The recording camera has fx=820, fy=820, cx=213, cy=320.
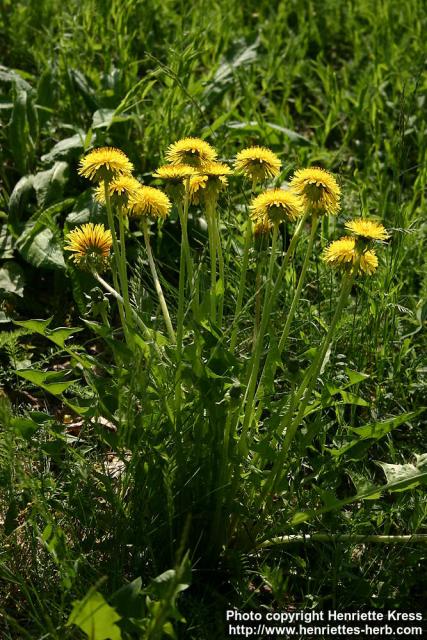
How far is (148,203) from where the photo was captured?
6.25 ft

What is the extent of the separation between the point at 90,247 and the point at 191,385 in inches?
15.5

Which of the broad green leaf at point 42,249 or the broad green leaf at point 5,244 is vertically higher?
the broad green leaf at point 42,249

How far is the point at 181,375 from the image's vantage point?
1772mm

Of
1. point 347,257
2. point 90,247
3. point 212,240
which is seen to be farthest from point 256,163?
point 90,247

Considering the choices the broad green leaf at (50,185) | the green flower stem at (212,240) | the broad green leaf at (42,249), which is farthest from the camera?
the broad green leaf at (50,185)

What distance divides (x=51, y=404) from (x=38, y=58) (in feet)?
5.59

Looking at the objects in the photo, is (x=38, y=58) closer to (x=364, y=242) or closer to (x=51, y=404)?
(x=51, y=404)

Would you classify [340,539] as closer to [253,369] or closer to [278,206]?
[253,369]

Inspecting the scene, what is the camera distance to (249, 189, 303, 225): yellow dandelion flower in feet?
5.87

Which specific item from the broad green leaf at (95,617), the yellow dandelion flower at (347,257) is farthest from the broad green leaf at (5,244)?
the broad green leaf at (95,617)

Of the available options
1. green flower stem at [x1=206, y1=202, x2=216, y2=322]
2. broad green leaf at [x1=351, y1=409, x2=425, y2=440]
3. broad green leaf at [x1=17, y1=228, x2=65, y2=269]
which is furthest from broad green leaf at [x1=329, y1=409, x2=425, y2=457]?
broad green leaf at [x1=17, y1=228, x2=65, y2=269]

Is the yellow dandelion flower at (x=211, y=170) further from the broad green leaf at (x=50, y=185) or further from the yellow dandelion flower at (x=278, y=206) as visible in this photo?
the broad green leaf at (x=50, y=185)

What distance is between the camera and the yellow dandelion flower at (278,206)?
1790 millimetres

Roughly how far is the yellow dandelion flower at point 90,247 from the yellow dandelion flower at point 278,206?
359mm
